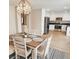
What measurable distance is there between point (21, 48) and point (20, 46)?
0.04 metres

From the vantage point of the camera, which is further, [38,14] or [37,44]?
[38,14]

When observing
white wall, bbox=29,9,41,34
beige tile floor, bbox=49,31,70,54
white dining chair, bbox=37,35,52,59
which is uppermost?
white wall, bbox=29,9,41,34

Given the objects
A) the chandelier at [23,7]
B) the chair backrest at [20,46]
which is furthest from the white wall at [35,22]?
the chair backrest at [20,46]

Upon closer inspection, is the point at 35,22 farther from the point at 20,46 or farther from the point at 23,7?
the point at 20,46

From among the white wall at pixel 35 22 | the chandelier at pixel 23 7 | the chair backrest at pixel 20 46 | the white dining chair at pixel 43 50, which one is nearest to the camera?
the chair backrest at pixel 20 46

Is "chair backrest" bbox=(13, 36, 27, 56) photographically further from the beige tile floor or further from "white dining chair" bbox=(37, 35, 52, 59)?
the beige tile floor

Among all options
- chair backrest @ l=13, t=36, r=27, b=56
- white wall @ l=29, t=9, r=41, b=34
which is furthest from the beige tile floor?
chair backrest @ l=13, t=36, r=27, b=56

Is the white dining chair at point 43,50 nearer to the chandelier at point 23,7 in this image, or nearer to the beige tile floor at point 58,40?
the beige tile floor at point 58,40

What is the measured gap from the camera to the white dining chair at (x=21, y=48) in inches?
73.7

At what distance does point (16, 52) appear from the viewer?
195 centimetres

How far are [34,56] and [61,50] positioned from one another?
480mm

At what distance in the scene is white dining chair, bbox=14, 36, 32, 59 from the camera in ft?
6.14
